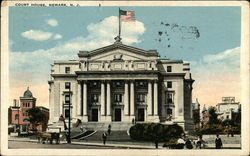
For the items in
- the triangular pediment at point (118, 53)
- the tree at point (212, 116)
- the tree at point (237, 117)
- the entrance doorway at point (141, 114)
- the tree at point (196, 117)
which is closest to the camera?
the tree at point (237, 117)

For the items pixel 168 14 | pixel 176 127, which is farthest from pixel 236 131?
pixel 168 14

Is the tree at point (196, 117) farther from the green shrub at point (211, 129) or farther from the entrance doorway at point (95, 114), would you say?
the entrance doorway at point (95, 114)

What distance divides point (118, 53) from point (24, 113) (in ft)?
8.92

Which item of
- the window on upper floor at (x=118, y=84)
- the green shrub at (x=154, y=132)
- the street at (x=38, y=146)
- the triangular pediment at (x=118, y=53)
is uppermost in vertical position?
the triangular pediment at (x=118, y=53)

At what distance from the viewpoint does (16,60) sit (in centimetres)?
1085

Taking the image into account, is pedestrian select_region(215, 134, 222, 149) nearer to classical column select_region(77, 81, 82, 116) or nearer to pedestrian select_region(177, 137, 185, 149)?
pedestrian select_region(177, 137, 185, 149)

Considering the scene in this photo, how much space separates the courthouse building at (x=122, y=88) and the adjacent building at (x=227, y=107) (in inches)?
29.8

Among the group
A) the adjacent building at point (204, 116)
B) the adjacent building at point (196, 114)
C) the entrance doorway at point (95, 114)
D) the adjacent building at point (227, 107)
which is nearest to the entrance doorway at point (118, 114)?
the entrance doorway at point (95, 114)

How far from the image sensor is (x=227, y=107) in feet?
37.0

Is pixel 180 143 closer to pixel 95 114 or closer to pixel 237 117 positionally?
pixel 237 117

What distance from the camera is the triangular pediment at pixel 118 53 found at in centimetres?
1191

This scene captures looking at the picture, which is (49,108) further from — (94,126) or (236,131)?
(236,131)

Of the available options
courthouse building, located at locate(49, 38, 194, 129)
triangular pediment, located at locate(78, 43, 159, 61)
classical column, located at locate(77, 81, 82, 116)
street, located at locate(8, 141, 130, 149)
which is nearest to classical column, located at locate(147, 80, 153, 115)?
courthouse building, located at locate(49, 38, 194, 129)

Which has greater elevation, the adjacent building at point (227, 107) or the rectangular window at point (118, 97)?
the rectangular window at point (118, 97)
